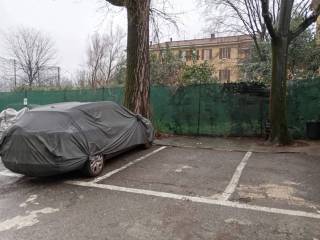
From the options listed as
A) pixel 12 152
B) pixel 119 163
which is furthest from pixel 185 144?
pixel 12 152

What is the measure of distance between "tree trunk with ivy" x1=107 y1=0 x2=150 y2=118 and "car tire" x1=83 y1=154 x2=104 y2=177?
13.7ft

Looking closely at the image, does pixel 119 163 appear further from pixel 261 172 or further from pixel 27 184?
pixel 261 172

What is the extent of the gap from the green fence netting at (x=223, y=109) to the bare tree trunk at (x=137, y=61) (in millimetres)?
1485

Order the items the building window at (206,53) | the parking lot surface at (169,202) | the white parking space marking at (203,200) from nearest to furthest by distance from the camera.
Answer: the parking lot surface at (169,202) → the white parking space marking at (203,200) → the building window at (206,53)

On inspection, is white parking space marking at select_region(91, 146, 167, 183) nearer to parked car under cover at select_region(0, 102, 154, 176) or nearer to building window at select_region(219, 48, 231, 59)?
parked car under cover at select_region(0, 102, 154, 176)

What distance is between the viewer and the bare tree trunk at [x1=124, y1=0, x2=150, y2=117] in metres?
10.0

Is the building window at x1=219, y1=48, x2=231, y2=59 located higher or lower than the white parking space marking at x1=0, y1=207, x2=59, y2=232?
higher

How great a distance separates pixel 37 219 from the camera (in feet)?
13.2

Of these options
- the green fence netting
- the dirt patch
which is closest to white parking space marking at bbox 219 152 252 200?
the dirt patch

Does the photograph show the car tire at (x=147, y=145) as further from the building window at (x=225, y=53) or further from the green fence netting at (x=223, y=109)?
the building window at (x=225, y=53)

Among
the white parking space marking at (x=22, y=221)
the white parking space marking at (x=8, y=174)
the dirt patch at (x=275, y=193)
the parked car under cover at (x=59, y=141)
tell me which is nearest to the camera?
the white parking space marking at (x=22, y=221)

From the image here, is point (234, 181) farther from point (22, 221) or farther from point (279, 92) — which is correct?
point (279, 92)

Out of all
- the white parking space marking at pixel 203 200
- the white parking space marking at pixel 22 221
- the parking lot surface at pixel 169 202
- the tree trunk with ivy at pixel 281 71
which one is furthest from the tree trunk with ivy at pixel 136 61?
the white parking space marking at pixel 22 221

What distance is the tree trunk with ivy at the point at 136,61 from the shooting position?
10.0 meters
